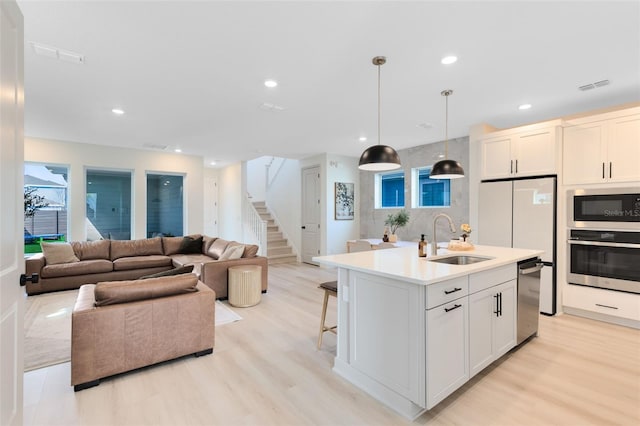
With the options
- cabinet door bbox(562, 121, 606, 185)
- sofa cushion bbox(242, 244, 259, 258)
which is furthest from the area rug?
cabinet door bbox(562, 121, 606, 185)

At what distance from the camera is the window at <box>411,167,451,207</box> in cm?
582

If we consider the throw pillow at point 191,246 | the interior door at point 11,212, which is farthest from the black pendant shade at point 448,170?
the throw pillow at point 191,246

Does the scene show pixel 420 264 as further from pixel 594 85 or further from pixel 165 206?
pixel 165 206

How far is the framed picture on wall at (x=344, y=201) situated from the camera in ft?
23.3

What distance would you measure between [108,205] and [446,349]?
7226mm

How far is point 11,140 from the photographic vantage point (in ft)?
4.44

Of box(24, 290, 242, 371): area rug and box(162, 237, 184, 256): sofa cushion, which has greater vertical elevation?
box(162, 237, 184, 256): sofa cushion

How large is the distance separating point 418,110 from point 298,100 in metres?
1.63

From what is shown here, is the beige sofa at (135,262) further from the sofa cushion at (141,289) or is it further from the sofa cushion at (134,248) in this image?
the sofa cushion at (141,289)

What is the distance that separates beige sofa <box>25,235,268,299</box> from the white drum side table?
0.30 m

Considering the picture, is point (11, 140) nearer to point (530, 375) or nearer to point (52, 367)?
point (52, 367)

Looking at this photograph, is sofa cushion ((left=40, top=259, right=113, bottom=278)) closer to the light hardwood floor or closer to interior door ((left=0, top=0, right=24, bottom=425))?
the light hardwood floor

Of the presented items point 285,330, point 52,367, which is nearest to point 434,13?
point 285,330

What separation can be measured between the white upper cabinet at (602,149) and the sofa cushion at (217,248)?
520 cm
